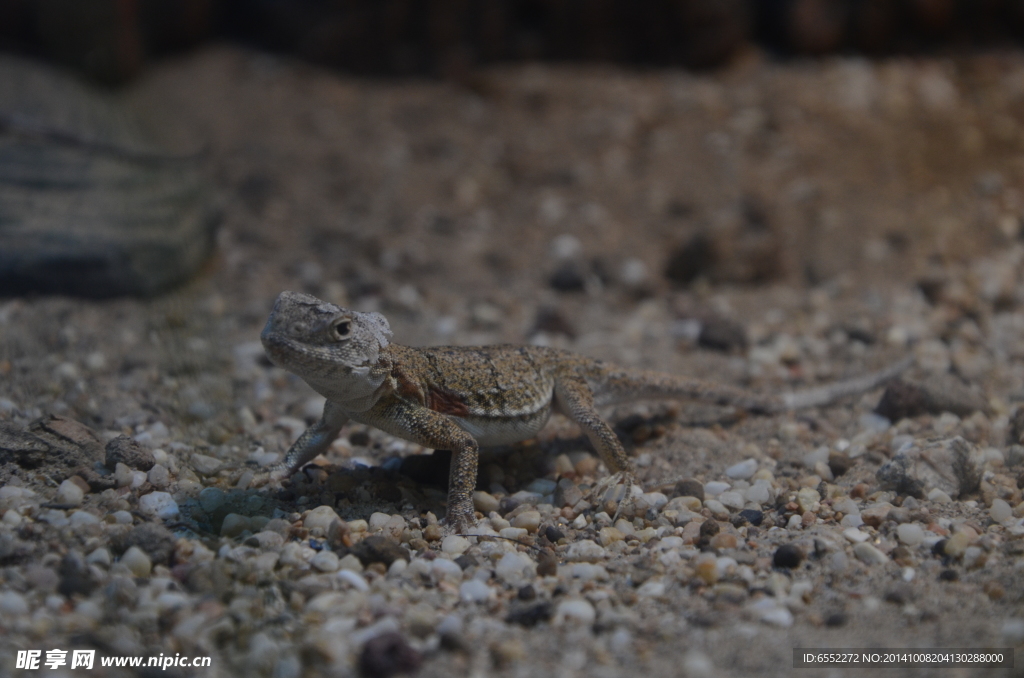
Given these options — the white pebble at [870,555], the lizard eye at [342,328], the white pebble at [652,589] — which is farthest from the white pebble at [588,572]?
the lizard eye at [342,328]

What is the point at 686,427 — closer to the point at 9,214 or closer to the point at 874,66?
the point at 9,214

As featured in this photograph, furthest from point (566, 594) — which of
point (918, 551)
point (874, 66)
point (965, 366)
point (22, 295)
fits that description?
point (874, 66)

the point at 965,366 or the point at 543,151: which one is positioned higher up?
the point at 543,151

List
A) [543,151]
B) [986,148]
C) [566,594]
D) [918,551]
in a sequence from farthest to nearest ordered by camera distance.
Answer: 1. [543,151]
2. [986,148]
3. [918,551]
4. [566,594]

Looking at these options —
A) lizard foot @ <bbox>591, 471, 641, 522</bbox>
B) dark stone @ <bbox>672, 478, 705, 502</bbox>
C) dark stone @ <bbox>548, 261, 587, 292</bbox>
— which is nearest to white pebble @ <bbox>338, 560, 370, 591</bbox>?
lizard foot @ <bbox>591, 471, 641, 522</bbox>

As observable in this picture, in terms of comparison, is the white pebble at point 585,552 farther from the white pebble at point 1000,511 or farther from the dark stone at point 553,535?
the white pebble at point 1000,511

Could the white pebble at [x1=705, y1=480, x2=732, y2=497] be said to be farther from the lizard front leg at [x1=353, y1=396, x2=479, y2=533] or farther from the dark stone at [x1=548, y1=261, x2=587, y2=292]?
the dark stone at [x1=548, y1=261, x2=587, y2=292]
